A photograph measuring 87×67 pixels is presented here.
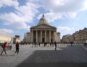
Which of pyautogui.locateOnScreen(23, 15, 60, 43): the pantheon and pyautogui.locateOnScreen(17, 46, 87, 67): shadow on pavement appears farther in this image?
pyautogui.locateOnScreen(23, 15, 60, 43): the pantheon

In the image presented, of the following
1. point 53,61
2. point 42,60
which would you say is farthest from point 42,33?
point 53,61

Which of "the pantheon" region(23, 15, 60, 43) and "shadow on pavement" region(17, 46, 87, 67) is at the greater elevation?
"the pantheon" region(23, 15, 60, 43)

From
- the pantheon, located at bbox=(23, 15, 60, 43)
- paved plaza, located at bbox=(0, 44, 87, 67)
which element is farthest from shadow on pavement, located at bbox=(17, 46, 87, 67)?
the pantheon, located at bbox=(23, 15, 60, 43)

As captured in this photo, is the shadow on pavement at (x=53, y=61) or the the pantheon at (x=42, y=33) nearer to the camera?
the shadow on pavement at (x=53, y=61)

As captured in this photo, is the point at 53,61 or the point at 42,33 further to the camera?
the point at 42,33

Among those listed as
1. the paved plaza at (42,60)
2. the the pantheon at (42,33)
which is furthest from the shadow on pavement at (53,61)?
the the pantheon at (42,33)

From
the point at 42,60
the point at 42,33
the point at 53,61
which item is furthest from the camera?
the point at 42,33

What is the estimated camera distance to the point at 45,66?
1788cm

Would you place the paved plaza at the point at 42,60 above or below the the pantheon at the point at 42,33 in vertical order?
below

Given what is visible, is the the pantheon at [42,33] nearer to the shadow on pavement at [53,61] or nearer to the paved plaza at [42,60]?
the paved plaza at [42,60]

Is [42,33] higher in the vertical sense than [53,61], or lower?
higher

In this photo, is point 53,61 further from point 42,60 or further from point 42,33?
point 42,33

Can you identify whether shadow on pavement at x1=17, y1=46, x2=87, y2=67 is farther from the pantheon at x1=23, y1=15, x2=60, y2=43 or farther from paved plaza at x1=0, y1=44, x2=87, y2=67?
the pantheon at x1=23, y1=15, x2=60, y2=43

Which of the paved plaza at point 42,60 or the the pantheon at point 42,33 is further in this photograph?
the the pantheon at point 42,33
